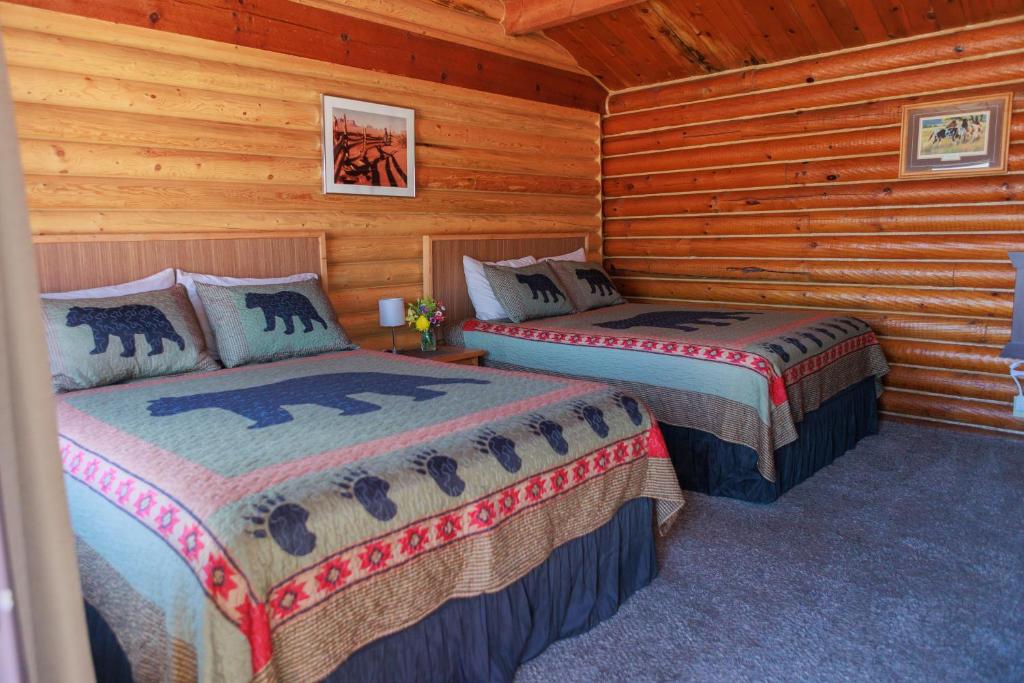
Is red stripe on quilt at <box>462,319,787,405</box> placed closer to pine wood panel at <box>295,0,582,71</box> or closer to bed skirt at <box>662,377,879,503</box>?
bed skirt at <box>662,377,879,503</box>

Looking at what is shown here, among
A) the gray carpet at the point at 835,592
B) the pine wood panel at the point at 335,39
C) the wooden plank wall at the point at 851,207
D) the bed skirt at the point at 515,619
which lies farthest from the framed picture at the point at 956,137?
the bed skirt at the point at 515,619

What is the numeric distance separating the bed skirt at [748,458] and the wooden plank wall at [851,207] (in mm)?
1048

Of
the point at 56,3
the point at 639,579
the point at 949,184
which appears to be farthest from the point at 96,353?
the point at 949,184

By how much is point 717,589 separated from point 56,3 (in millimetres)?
3453

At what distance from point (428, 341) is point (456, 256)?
2.32 ft

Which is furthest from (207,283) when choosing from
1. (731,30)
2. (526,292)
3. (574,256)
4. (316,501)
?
(731,30)

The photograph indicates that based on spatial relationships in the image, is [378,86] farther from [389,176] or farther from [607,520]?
Answer: [607,520]

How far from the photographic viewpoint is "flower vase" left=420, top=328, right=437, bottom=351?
4.30 metres

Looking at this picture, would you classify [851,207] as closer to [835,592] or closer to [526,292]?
[526,292]

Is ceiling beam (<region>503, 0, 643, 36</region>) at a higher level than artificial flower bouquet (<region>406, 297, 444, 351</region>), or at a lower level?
higher

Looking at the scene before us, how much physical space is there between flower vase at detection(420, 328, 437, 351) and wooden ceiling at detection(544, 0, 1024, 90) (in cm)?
232

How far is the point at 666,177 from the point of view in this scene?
5594mm

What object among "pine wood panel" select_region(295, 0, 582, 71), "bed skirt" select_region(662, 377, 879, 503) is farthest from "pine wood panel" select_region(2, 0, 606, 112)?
"bed skirt" select_region(662, 377, 879, 503)

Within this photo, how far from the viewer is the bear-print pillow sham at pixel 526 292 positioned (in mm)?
4453
